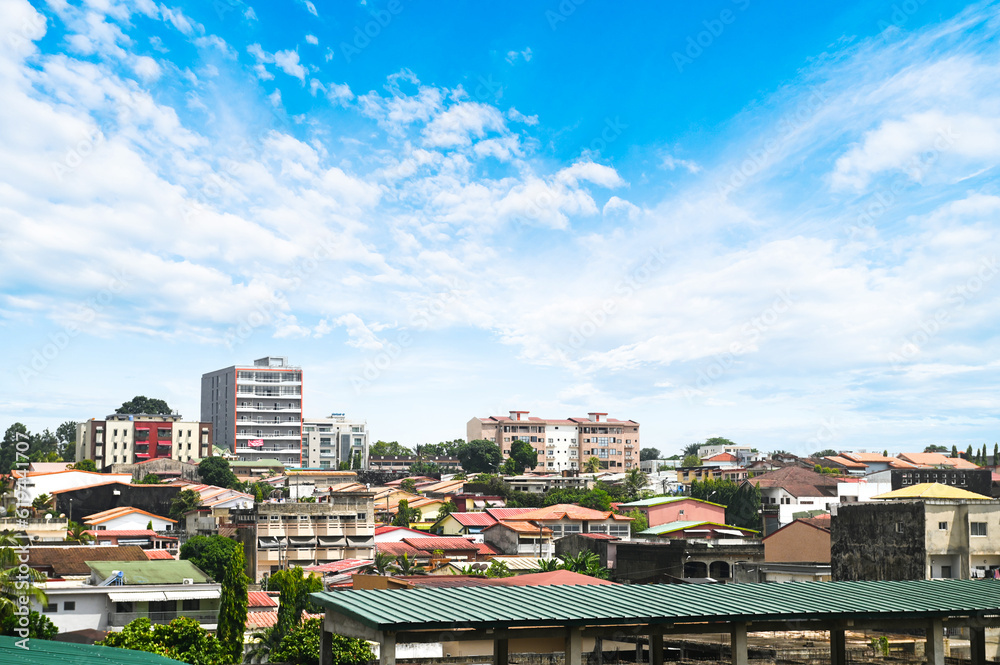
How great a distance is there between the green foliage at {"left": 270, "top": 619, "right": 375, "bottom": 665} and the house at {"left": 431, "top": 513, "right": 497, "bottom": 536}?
39.4 meters

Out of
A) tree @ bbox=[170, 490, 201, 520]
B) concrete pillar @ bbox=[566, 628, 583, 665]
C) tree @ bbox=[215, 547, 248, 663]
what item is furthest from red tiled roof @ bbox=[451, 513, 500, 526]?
concrete pillar @ bbox=[566, 628, 583, 665]

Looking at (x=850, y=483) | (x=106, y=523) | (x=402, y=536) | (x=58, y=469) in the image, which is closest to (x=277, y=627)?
(x=402, y=536)

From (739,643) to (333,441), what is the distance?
131993 mm

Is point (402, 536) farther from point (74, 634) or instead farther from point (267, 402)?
point (267, 402)

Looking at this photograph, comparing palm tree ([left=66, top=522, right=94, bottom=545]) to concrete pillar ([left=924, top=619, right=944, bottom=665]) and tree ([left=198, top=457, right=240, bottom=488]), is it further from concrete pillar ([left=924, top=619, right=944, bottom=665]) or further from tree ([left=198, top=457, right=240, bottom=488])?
concrete pillar ([left=924, top=619, right=944, bottom=665])

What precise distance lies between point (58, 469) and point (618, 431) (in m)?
71.2

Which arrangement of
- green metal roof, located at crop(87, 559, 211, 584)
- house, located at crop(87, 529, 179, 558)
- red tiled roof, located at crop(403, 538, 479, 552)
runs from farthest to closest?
house, located at crop(87, 529, 179, 558), red tiled roof, located at crop(403, 538, 479, 552), green metal roof, located at crop(87, 559, 211, 584)

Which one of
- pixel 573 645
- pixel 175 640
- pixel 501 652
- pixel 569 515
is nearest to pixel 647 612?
pixel 573 645

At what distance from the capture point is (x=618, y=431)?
412 feet

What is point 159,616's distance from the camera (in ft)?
111

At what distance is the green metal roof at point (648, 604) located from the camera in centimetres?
1259

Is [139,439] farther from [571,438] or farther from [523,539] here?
[523,539]

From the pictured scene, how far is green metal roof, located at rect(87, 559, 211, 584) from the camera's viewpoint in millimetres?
35938

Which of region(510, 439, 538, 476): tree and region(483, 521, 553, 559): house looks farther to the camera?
region(510, 439, 538, 476): tree
